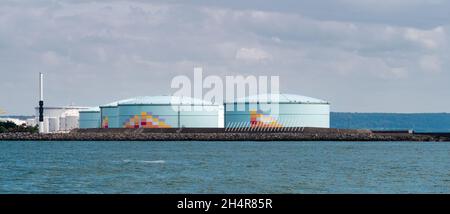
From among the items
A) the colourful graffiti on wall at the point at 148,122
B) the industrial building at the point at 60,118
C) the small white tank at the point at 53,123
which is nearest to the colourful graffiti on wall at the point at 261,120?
the colourful graffiti on wall at the point at 148,122

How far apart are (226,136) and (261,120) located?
17.0 ft

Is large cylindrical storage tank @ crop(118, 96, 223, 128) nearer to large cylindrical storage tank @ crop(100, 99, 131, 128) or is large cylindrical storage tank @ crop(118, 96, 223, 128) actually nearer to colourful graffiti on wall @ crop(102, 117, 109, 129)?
large cylindrical storage tank @ crop(100, 99, 131, 128)

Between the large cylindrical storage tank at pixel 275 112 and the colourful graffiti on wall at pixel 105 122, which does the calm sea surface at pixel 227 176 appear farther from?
the colourful graffiti on wall at pixel 105 122

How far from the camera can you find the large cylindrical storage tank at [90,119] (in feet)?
434

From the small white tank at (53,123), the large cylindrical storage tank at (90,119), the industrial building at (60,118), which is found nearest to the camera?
the large cylindrical storage tank at (90,119)

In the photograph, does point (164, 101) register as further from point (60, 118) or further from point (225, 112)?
point (60, 118)

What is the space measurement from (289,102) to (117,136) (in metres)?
22.1

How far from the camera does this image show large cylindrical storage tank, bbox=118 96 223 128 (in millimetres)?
115125

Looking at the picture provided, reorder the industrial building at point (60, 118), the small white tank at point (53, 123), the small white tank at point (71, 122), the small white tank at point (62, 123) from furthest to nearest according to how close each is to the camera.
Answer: the small white tank at point (71, 122), the small white tank at point (62, 123), the industrial building at point (60, 118), the small white tank at point (53, 123)

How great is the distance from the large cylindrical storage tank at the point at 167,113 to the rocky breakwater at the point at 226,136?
1024 millimetres

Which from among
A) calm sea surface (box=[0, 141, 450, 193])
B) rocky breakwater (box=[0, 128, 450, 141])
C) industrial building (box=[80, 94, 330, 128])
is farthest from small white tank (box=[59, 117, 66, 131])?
calm sea surface (box=[0, 141, 450, 193])

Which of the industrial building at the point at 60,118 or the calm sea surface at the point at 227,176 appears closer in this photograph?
the calm sea surface at the point at 227,176
